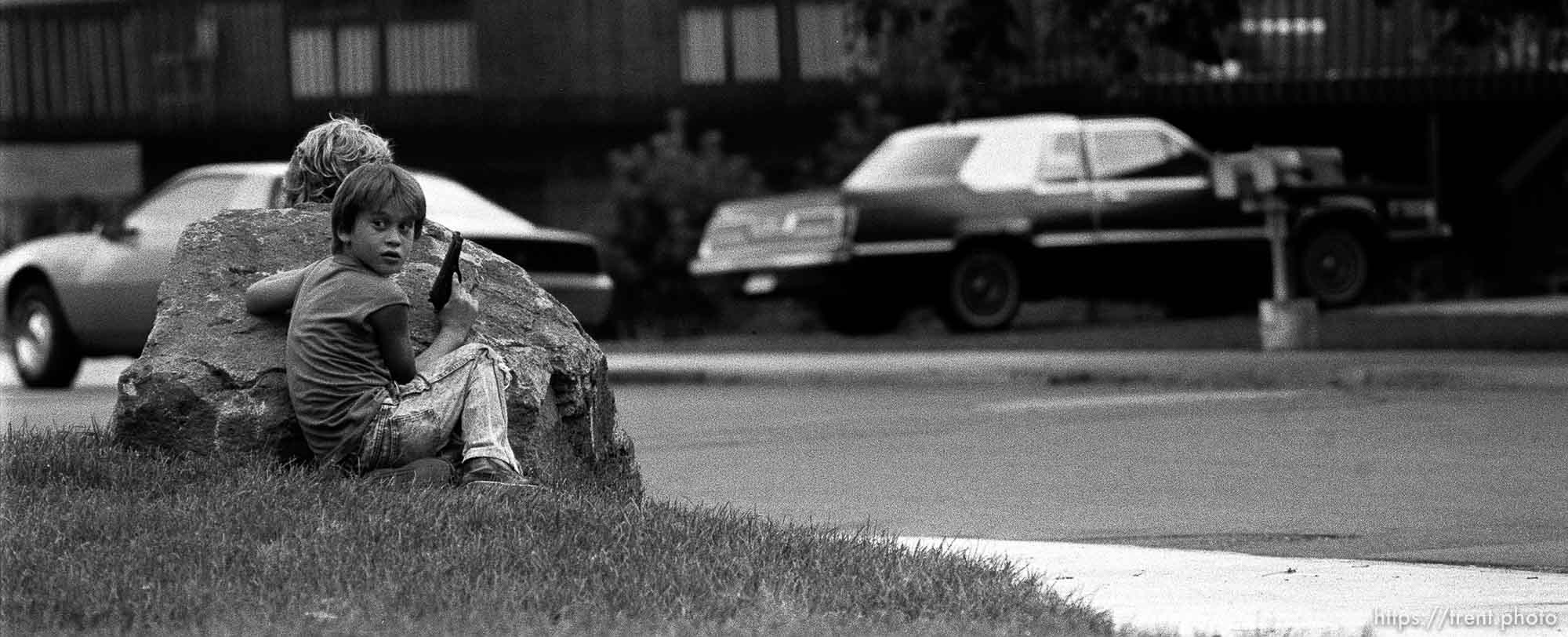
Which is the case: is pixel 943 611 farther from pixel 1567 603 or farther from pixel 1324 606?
pixel 1567 603

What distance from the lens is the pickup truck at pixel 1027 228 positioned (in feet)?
66.7

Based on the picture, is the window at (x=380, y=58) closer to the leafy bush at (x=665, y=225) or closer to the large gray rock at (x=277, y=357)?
the leafy bush at (x=665, y=225)

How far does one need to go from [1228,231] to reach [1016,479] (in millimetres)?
11809

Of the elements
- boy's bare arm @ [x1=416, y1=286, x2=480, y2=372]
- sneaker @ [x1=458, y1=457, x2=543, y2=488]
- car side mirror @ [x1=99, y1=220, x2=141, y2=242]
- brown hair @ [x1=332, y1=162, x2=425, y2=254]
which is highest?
brown hair @ [x1=332, y1=162, x2=425, y2=254]

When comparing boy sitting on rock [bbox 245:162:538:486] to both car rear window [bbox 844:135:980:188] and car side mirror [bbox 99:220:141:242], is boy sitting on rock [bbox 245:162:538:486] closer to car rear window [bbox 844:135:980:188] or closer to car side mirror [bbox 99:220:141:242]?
car side mirror [bbox 99:220:141:242]

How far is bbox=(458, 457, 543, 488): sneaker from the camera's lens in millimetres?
A: 7262

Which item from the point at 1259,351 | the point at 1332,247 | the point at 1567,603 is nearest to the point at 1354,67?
the point at 1332,247

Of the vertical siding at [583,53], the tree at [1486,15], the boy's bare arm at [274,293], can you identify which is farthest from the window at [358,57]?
the boy's bare arm at [274,293]

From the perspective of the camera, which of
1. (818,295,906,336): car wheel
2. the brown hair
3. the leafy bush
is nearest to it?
the brown hair

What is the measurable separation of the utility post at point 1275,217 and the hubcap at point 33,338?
821cm

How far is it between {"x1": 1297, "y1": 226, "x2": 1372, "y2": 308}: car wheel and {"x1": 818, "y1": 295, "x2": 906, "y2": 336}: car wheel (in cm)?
360

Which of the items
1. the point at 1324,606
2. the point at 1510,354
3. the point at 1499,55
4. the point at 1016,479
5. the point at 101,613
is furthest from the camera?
the point at 1499,55

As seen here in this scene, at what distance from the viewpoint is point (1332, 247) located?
864 inches

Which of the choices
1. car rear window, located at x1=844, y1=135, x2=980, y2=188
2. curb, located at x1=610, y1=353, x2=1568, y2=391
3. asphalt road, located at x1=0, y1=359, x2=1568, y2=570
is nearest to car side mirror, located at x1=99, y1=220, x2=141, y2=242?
asphalt road, located at x1=0, y1=359, x2=1568, y2=570
